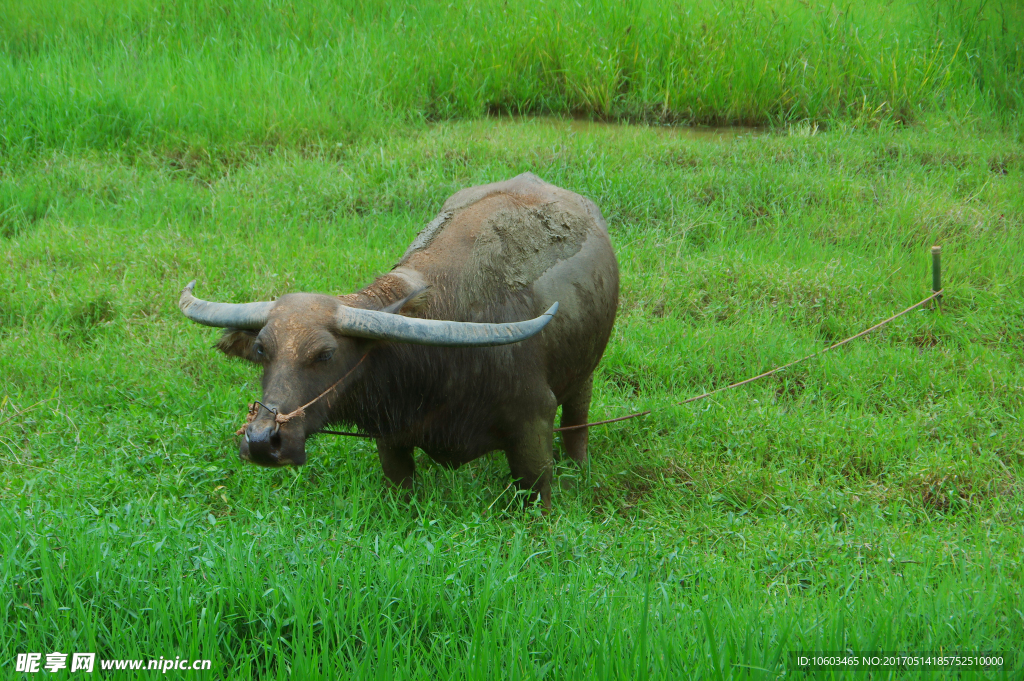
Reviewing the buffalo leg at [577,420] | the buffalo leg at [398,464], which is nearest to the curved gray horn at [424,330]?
the buffalo leg at [398,464]

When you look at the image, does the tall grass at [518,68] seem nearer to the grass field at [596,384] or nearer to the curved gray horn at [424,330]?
the grass field at [596,384]

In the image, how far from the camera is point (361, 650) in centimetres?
239

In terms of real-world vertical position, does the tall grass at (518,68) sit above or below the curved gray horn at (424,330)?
above

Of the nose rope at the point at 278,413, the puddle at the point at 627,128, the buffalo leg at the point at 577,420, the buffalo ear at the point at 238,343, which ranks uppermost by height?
the puddle at the point at 627,128

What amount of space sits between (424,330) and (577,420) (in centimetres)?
151

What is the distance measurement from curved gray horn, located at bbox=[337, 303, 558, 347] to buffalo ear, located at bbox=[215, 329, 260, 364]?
409mm

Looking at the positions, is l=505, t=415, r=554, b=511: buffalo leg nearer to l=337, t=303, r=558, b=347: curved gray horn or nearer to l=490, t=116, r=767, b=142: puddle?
l=337, t=303, r=558, b=347: curved gray horn

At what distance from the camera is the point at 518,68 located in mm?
7758

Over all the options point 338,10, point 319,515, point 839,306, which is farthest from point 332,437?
point 338,10

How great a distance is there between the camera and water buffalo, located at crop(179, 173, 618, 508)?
2.84 metres

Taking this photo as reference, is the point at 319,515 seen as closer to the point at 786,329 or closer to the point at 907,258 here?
the point at 786,329

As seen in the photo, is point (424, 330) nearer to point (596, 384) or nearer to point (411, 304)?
point (411, 304)

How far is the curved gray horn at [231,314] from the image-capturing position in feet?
9.73

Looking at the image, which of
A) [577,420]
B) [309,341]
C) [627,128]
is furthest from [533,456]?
[627,128]
